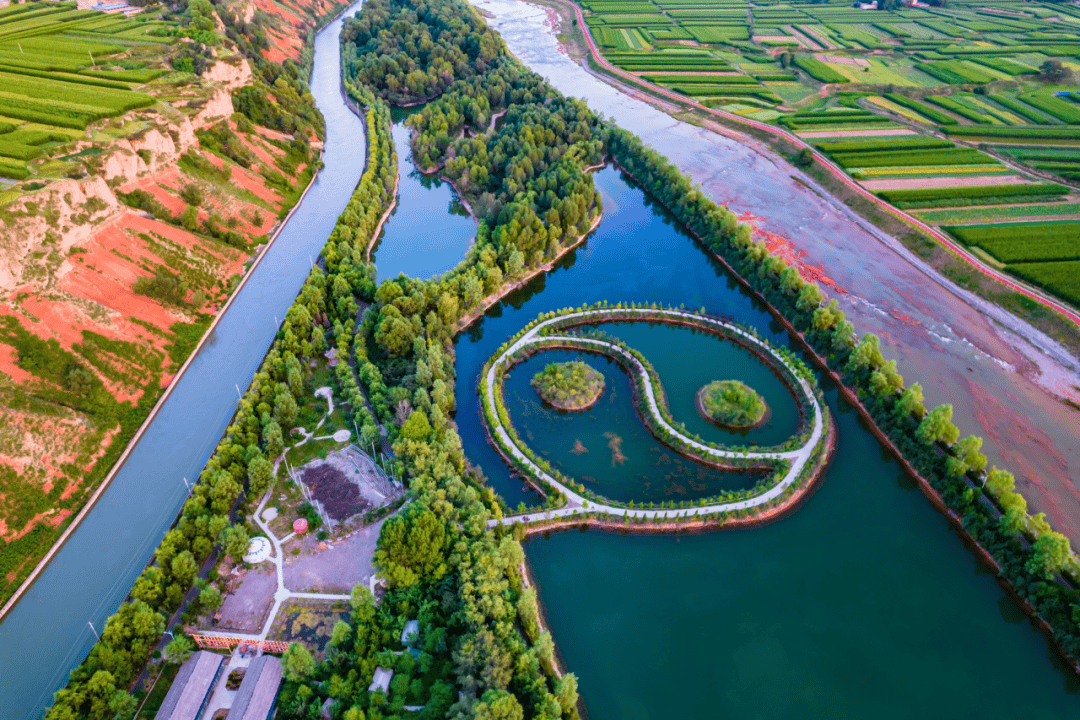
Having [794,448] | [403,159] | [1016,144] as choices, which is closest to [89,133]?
[403,159]

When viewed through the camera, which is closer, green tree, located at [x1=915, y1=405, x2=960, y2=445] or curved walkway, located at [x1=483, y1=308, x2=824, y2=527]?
curved walkway, located at [x1=483, y1=308, x2=824, y2=527]

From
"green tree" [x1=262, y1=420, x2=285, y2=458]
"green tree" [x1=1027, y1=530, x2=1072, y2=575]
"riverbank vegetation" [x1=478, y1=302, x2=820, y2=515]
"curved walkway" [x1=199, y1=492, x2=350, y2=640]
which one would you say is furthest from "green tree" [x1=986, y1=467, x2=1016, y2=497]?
"green tree" [x1=262, y1=420, x2=285, y2=458]

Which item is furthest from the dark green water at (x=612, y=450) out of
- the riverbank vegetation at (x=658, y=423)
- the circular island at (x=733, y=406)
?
the circular island at (x=733, y=406)

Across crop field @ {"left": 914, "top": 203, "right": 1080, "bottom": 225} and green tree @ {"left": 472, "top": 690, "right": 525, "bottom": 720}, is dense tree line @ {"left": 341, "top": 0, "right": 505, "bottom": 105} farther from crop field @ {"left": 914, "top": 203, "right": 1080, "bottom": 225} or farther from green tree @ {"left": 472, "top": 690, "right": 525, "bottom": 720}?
green tree @ {"left": 472, "top": 690, "right": 525, "bottom": 720}

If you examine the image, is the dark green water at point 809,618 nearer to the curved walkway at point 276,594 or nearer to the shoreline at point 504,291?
the curved walkway at point 276,594

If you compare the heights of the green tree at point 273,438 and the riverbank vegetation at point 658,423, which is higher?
the green tree at point 273,438

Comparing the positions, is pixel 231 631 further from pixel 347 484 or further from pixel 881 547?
pixel 881 547
